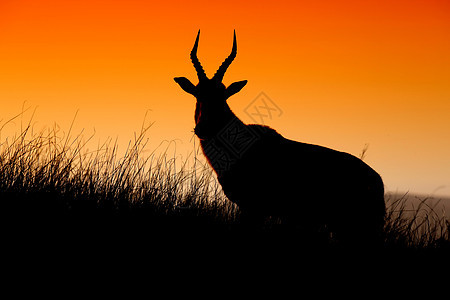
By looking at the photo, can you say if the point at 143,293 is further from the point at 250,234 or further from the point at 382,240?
the point at 382,240

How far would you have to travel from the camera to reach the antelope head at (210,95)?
7676mm

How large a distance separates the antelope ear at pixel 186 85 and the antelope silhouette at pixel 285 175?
0.16 m

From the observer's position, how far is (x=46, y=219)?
17.2ft

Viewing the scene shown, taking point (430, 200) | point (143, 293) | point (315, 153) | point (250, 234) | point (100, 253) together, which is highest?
point (315, 153)

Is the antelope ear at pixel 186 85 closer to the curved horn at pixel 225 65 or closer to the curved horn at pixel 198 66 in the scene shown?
the curved horn at pixel 198 66

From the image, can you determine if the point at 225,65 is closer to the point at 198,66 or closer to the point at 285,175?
the point at 198,66

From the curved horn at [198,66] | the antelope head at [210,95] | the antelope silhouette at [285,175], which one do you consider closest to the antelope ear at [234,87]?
the antelope head at [210,95]

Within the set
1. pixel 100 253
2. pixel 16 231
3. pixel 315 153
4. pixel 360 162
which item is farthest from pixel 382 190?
pixel 16 231

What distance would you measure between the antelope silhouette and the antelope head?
0.01 metres

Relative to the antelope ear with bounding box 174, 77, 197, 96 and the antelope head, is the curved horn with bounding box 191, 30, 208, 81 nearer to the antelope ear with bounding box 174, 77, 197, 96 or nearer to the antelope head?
the antelope head

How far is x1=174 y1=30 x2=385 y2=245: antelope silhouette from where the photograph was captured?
738 centimetres

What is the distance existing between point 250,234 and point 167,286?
61.8 inches

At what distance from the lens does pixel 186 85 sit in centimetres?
805

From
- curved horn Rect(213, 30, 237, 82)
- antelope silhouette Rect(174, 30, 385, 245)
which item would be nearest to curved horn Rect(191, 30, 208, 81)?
curved horn Rect(213, 30, 237, 82)
